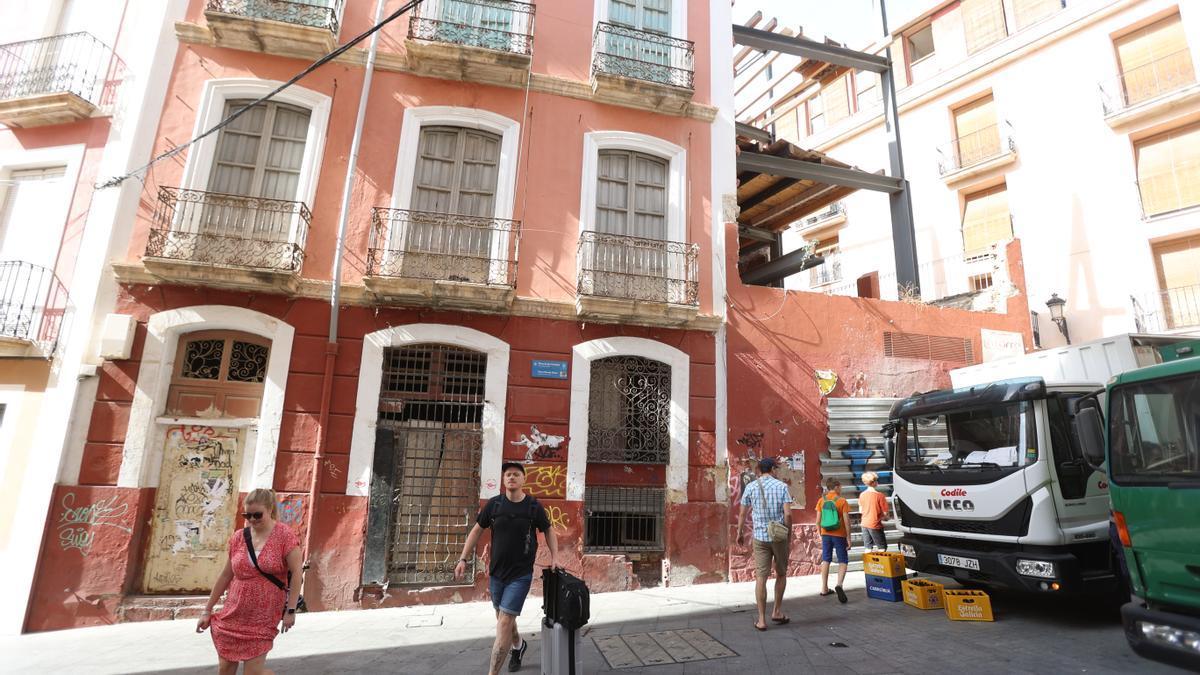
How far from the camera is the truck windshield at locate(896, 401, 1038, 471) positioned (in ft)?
19.8

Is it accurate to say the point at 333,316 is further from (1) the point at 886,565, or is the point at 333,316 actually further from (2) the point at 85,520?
(1) the point at 886,565

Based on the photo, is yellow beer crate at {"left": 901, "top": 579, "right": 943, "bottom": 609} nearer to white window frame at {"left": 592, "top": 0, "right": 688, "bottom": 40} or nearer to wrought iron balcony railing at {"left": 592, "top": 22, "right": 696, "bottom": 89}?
wrought iron balcony railing at {"left": 592, "top": 22, "right": 696, "bottom": 89}

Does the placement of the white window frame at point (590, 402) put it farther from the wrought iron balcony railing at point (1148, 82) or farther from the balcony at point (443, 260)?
the wrought iron balcony railing at point (1148, 82)

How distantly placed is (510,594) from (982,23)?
2216 cm

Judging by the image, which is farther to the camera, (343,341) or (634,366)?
(634,366)

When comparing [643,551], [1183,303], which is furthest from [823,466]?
[1183,303]

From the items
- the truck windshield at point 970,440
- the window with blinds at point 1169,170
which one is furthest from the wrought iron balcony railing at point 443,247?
the window with blinds at point 1169,170

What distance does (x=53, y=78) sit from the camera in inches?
325

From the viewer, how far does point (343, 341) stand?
8.08m

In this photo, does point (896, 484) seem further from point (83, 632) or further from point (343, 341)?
point (83, 632)

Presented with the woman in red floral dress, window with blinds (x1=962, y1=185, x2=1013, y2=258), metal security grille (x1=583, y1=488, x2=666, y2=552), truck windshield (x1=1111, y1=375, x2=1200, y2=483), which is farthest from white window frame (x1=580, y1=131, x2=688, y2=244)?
window with blinds (x1=962, y1=185, x2=1013, y2=258)

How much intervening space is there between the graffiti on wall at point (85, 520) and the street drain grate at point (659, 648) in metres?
6.16

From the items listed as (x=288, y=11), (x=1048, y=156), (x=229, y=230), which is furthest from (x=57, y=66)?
(x=1048, y=156)

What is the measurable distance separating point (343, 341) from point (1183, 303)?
18724mm
